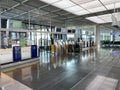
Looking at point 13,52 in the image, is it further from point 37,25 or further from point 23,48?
point 37,25

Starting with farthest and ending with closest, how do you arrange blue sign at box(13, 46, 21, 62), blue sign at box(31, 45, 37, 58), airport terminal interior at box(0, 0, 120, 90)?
blue sign at box(31, 45, 37, 58) < blue sign at box(13, 46, 21, 62) < airport terminal interior at box(0, 0, 120, 90)

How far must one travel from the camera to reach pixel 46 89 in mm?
3334

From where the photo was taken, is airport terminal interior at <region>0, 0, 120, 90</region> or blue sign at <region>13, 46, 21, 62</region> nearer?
airport terminal interior at <region>0, 0, 120, 90</region>

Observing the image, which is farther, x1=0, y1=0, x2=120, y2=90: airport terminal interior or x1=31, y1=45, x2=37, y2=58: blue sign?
x1=31, y1=45, x2=37, y2=58: blue sign

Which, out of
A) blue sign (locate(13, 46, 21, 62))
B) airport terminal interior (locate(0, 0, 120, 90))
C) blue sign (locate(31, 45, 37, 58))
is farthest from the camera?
blue sign (locate(31, 45, 37, 58))

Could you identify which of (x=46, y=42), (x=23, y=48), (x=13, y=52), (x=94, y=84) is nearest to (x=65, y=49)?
(x=46, y=42)

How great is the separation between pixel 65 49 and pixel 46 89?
26.9ft

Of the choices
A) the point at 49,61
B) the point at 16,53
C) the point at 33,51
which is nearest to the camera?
the point at 16,53

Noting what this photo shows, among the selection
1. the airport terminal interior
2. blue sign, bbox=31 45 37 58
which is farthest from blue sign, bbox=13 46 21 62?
blue sign, bbox=31 45 37 58

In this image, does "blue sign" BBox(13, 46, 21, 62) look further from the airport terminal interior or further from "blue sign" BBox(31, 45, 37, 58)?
"blue sign" BBox(31, 45, 37, 58)

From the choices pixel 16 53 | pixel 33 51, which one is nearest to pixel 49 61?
pixel 33 51

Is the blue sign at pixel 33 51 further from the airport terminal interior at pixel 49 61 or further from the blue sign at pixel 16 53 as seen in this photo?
the blue sign at pixel 16 53

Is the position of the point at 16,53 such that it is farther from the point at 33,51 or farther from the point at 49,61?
the point at 49,61

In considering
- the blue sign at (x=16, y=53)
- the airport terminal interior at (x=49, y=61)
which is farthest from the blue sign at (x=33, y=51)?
the blue sign at (x=16, y=53)
